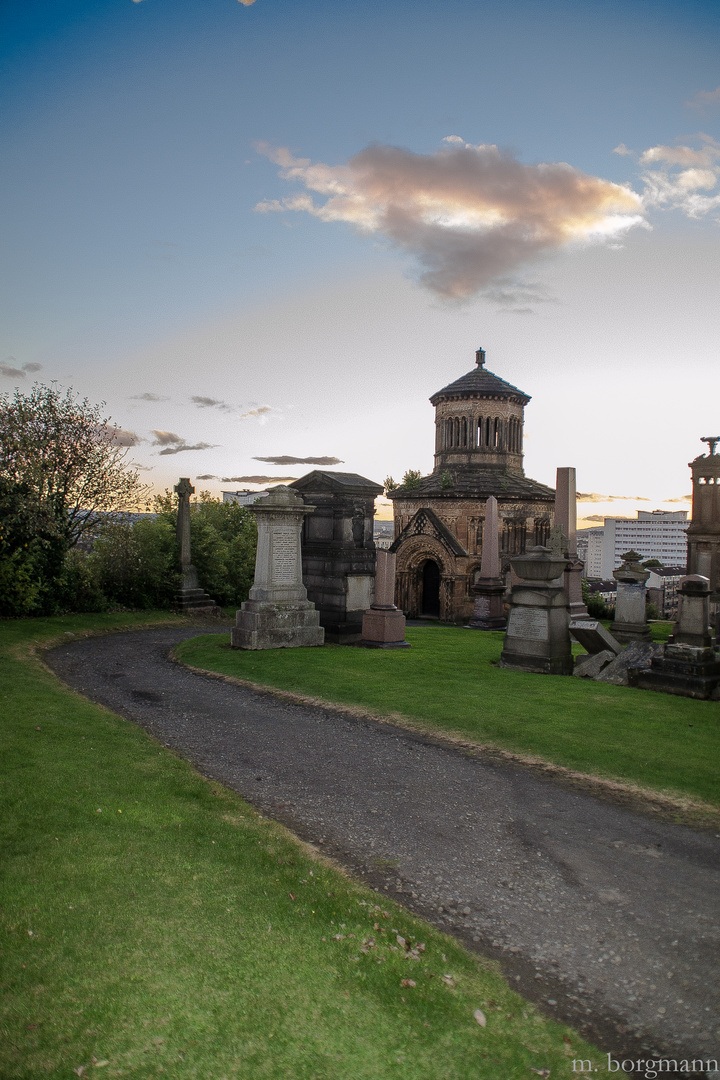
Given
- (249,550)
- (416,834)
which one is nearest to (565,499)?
(249,550)

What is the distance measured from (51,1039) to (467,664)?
11.9 m

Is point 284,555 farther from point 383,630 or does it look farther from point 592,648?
point 592,648

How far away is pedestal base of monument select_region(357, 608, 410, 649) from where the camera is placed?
1705 centimetres

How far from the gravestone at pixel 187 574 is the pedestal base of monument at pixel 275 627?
8.69 m

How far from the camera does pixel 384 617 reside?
17094 mm

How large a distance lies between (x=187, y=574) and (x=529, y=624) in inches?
565

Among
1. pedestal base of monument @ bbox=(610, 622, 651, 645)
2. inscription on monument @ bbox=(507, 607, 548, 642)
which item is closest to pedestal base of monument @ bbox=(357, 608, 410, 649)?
inscription on monument @ bbox=(507, 607, 548, 642)

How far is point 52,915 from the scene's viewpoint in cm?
468

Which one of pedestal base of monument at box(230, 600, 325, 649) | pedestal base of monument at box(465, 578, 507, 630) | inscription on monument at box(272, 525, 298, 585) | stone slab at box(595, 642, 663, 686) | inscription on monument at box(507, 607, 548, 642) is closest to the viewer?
stone slab at box(595, 642, 663, 686)

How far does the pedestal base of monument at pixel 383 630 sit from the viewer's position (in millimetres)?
17047

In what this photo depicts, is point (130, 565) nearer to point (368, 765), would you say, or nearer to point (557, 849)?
point (368, 765)

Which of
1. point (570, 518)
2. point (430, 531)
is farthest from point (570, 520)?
point (430, 531)

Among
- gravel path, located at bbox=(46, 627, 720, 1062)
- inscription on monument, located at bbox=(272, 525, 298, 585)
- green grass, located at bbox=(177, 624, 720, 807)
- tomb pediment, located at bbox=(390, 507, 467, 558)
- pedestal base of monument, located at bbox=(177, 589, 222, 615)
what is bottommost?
gravel path, located at bbox=(46, 627, 720, 1062)

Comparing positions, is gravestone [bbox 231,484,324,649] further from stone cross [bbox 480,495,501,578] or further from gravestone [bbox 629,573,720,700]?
stone cross [bbox 480,495,501,578]
